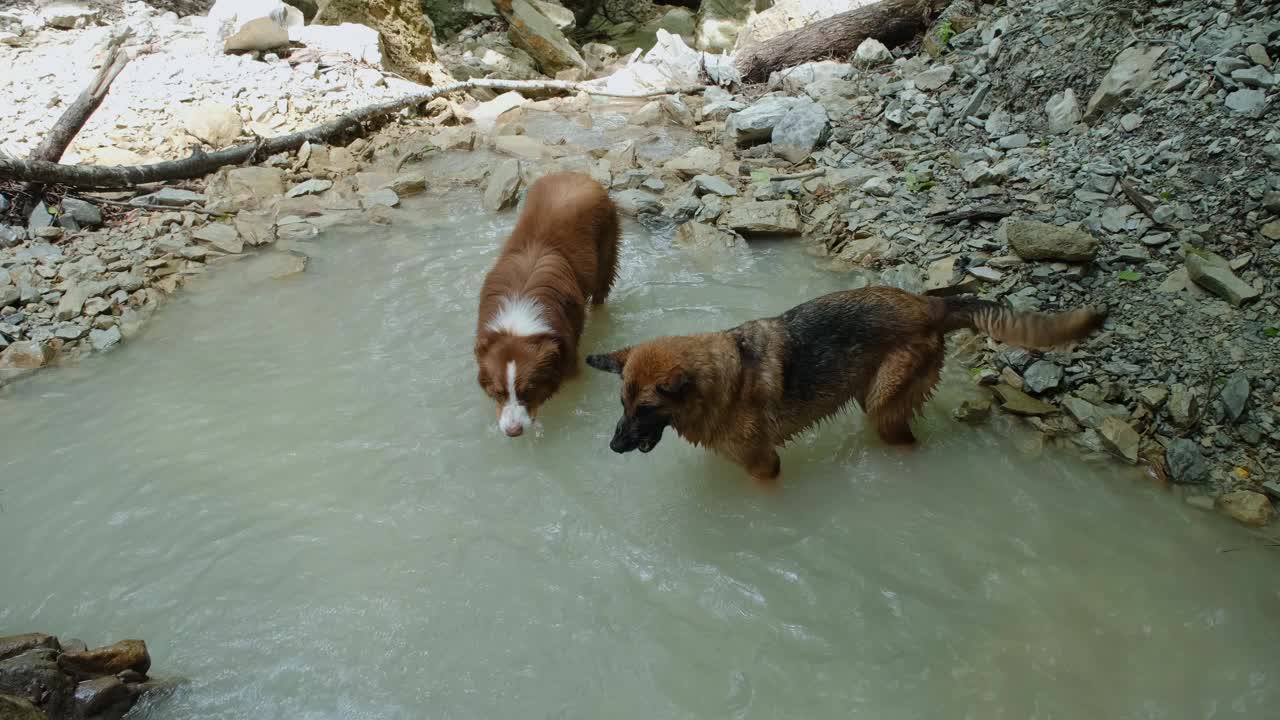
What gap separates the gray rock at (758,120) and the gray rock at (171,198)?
736cm

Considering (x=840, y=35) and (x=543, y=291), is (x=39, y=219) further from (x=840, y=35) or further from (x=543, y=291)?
(x=840, y=35)

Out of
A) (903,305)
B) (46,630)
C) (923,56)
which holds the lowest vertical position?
(46,630)

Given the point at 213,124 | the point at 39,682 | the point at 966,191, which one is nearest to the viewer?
the point at 39,682

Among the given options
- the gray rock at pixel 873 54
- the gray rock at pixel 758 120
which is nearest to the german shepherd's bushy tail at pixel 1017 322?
the gray rock at pixel 758 120

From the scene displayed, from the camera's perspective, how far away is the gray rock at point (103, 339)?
641 centimetres

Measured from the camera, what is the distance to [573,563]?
4309 millimetres

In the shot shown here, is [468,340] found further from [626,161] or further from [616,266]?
[626,161]

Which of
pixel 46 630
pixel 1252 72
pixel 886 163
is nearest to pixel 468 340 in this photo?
pixel 46 630

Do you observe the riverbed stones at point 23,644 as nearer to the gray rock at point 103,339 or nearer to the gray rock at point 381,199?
the gray rock at point 103,339

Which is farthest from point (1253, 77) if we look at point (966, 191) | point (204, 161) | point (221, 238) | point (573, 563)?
point (204, 161)

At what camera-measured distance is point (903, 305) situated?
455 centimetres

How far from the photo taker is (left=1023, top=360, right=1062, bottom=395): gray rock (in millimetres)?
5227

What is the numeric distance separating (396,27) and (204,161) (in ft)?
19.8

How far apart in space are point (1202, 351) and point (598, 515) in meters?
4.60
